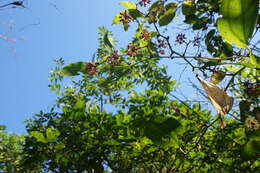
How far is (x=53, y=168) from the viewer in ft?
8.38

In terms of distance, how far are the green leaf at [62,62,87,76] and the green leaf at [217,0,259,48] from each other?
0.48 m

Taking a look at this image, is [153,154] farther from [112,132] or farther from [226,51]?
[226,51]

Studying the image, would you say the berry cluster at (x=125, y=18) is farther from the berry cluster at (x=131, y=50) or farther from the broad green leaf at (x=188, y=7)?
the broad green leaf at (x=188, y=7)

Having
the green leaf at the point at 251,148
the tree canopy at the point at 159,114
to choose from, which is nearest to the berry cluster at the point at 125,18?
the tree canopy at the point at 159,114

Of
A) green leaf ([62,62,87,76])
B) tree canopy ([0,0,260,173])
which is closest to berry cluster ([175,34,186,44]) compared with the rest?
tree canopy ([0,0,260,173])

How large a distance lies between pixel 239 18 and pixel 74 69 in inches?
20.6

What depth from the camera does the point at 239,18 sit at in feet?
1.12

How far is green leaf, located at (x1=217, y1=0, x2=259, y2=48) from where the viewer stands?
1.11 ft

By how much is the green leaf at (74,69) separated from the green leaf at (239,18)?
484 millimetres

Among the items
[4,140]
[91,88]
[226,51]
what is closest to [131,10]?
[226,51]

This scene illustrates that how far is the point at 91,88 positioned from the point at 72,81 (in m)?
0.66

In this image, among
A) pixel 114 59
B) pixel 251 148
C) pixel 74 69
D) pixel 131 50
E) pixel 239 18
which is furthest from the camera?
pixel 131 50

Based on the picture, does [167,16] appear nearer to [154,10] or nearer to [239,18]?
[154,10]

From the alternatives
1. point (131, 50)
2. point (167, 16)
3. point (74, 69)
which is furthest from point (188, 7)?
point (74, 69)
